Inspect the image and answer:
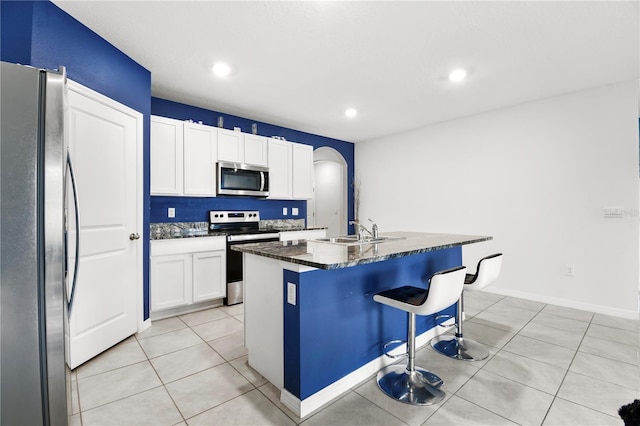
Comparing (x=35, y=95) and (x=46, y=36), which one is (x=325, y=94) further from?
(x=35, y=95)

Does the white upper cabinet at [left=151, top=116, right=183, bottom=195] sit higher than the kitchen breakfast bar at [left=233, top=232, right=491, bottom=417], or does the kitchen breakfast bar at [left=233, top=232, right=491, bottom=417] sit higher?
the white upper cabinet at [left=151, top=116, right=183, bottom=195]

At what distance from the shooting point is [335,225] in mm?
7148

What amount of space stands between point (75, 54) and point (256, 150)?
2.29 m

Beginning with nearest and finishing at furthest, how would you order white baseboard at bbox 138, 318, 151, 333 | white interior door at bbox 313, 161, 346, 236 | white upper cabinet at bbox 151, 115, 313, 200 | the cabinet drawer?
1. white baseboard at bbox 138, 318, 151, 333
2. the cabinet drawer
3. white upper cabinet at bbox 151, 115, 313, 200
4. white interior door at bbox 313, 161, 346, 236

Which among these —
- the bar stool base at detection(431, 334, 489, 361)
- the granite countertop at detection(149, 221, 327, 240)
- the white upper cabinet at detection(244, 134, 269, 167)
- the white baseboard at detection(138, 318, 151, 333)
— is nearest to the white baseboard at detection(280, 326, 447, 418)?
the bar stool base at detection(431, 334, 489, 361)

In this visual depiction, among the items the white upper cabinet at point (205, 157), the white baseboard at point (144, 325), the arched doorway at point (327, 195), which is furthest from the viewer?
the arched doorway at point (327, 195)

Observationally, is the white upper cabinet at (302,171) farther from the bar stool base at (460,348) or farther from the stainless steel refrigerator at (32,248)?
the stainless steel refrigerator at (32,248)

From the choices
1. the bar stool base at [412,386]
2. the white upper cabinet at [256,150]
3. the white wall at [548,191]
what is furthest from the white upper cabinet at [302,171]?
the bar stool base at [412,386]

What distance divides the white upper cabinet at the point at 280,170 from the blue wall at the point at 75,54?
1806 millimetres

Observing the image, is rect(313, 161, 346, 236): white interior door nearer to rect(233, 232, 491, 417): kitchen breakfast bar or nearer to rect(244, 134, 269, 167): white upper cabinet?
rect(244, 134, 269, 167): white upper cabinet

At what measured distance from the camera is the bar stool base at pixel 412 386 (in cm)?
183

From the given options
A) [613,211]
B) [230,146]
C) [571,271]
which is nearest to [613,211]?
[613,211]

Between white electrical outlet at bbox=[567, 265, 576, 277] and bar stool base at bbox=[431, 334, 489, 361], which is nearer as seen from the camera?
bar stool base at bbox=[431, 334, 489, 361]

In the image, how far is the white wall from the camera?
3295 millimetres
